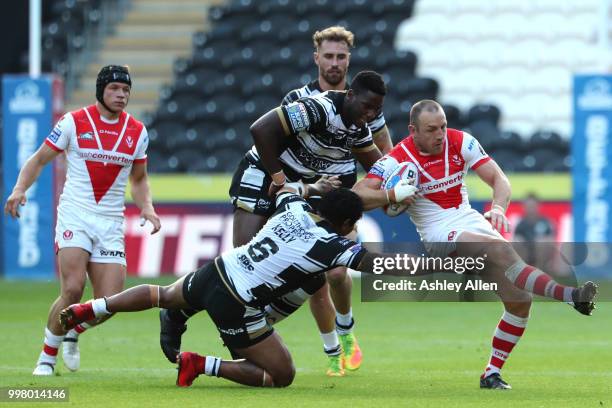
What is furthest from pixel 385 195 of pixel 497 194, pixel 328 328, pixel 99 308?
pixel 99 308

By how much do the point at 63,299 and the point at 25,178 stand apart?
0.93m

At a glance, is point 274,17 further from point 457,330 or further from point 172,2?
point 457,330

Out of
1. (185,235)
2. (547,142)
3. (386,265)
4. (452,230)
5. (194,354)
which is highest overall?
(452,230)

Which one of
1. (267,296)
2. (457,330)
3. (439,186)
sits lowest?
(457,330)

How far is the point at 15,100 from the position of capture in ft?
68.5

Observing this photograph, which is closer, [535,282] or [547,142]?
[535,282]

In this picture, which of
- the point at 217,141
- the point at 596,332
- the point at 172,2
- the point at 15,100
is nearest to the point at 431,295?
the point at 596,332

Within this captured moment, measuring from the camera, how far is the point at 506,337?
29.0ft

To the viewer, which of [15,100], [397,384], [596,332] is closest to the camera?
[397,384]

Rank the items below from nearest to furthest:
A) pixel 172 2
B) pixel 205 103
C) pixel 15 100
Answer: pixel 15 100, pixel 205 103, pixel 172 2

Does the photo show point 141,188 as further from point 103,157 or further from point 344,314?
point 344,314

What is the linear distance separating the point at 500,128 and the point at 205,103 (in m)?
5.47

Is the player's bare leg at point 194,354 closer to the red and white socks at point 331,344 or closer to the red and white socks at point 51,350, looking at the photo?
the red and white socks at point 51,350

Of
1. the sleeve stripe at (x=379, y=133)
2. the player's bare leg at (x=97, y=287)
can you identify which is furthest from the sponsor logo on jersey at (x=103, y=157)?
the sleeve stripe at (x=379, y=133)
